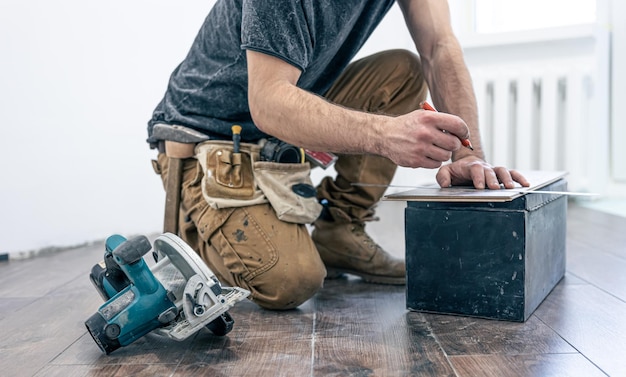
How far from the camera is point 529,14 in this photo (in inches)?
135

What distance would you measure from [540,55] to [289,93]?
102 inches

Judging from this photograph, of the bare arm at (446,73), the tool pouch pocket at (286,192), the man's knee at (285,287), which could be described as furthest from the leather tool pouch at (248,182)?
the bare arm at (446,73)

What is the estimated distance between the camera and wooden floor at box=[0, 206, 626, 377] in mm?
975

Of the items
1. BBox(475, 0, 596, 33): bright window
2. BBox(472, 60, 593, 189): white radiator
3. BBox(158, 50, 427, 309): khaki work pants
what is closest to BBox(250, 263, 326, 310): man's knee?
BBox(158, 50, 427, 309): khaki work pants

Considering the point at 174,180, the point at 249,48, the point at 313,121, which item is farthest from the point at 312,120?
the point at 174,180

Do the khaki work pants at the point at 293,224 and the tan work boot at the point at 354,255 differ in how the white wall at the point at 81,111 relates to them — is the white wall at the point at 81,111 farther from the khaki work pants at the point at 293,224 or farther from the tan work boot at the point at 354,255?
the tan work boot at the point at 354,255

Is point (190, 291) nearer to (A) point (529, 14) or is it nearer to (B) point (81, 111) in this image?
(B) point (81, 111)

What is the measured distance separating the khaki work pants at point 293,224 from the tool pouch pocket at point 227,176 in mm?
29

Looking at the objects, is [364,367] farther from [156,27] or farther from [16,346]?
[156,27]

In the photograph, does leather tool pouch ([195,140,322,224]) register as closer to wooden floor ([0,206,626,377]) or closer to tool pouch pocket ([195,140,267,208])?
tool pouch pocket ([195,140,267,208])

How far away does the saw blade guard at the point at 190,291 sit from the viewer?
3.43ft

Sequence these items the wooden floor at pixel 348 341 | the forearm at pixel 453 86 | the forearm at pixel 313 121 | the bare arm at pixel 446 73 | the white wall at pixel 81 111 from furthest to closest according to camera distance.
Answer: the white wall at pixel 81 111
the forearm at pixel 453 86
the bare arm at pixel 446 73
the forearm at pixel 313 121
the wooden floor at pixel 348 341

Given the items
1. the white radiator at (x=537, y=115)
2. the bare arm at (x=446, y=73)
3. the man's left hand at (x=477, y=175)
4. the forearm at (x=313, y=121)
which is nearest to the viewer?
the forearm at (x=313, y=121)

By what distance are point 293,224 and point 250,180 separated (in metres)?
0.15
